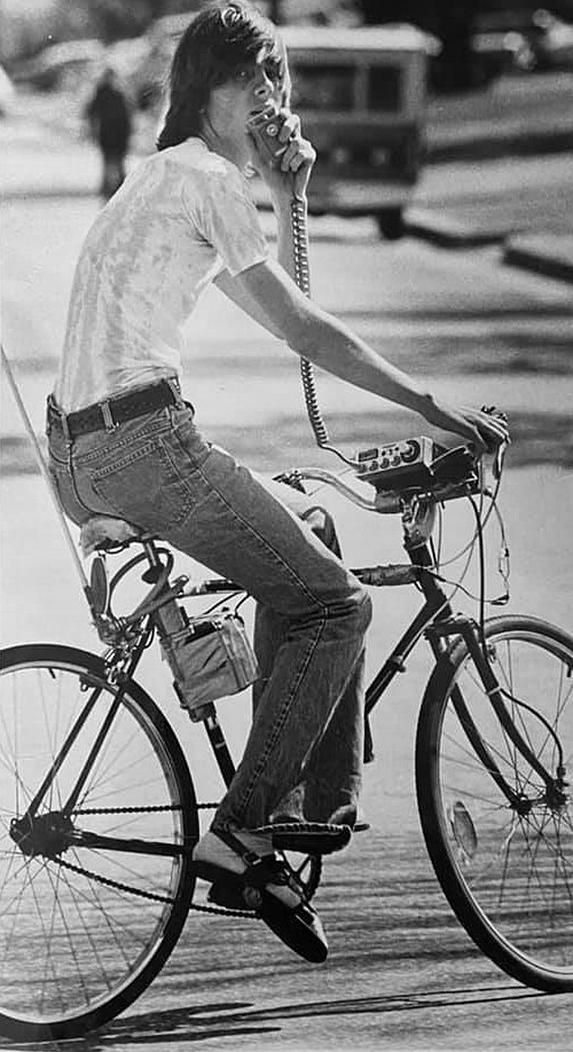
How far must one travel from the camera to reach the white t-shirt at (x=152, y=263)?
3.61 m

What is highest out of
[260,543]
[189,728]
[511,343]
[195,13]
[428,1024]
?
[195,13]

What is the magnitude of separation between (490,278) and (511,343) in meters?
0.16

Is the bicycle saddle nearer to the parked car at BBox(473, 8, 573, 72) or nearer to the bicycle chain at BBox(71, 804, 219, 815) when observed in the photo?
the bicycle chain at BBox(71, 804, 219, 815)

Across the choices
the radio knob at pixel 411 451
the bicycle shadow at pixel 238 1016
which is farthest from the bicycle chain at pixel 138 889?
the radio knob at pixel 411 451

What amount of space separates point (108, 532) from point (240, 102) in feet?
3.05

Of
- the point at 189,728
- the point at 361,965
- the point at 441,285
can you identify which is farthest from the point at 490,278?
the point at 361,965

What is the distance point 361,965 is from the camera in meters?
4.05

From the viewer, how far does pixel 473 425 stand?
3.82 metres

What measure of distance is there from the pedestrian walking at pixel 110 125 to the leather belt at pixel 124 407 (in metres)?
0.60

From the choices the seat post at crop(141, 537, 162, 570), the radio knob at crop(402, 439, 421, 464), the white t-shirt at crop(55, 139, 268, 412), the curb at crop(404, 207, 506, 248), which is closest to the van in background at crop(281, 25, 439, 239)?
the curb at crop(404, 207, 506, 248)

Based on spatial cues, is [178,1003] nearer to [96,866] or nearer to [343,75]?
[96,866]

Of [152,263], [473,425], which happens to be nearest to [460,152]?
[473,425]

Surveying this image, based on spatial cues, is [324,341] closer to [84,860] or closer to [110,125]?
[110,125]

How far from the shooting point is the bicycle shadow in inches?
155
